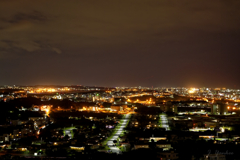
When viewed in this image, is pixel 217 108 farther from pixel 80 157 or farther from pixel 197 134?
pixel 80 157

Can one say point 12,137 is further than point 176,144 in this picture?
Yes

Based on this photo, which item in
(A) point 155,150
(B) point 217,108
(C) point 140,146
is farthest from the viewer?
(B) point 217,108

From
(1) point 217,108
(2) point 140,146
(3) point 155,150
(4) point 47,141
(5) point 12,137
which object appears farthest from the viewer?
(1) point 217,108

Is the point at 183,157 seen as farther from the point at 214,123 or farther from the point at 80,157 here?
the point at 214,123

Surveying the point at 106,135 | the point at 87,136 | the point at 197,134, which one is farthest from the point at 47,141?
the point at 197,134

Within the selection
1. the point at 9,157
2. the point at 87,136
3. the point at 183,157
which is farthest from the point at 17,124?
the point at 183,157

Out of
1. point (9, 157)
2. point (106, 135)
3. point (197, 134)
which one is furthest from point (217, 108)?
point (9, 157)

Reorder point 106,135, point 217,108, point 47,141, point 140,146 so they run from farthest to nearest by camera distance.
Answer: point 217,108 → point 106,135 → point 47,141 → point 140,146

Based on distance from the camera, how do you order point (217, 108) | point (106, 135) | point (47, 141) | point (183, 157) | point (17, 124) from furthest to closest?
point (217, 108)
point (17, 124)
point (106, 135)
point (47, 141)
point (183, 157)

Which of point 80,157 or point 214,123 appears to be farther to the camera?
point 214,123
